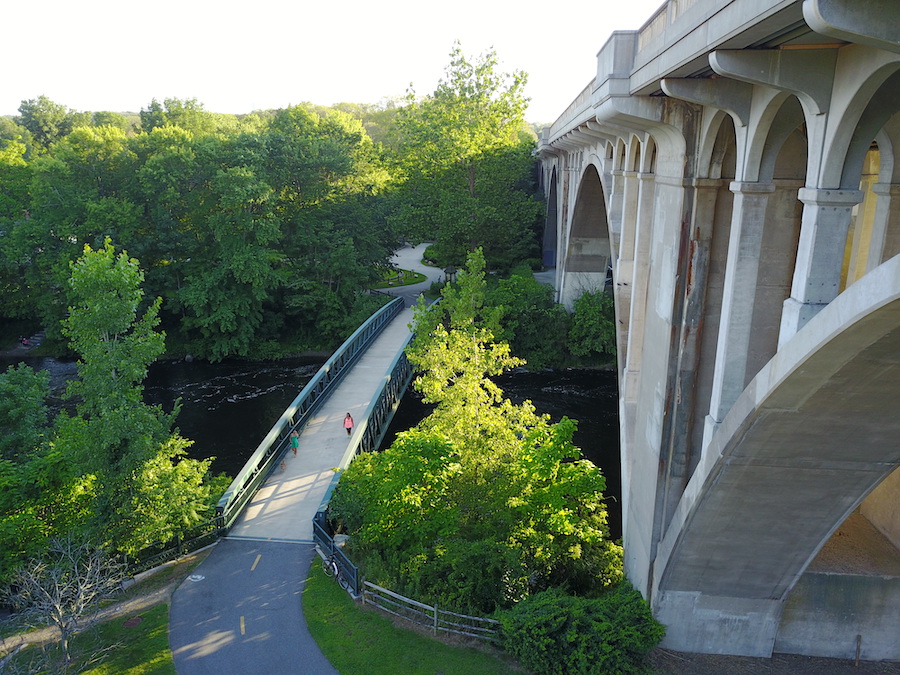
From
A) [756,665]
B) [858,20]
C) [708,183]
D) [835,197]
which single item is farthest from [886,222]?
[756,665]

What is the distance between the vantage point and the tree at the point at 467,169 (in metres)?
47.4

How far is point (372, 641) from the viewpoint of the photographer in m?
15.1

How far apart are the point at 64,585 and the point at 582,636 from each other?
1043 centimetres

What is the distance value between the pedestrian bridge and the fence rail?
3.60 m

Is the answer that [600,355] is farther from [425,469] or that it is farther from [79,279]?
[79,279]

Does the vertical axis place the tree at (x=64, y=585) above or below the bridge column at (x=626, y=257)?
below

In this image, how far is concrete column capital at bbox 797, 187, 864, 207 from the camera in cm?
816

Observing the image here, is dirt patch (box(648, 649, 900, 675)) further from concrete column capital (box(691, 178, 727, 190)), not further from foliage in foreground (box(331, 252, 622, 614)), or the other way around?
concrete column capital (box(691, 178, 727, 190))

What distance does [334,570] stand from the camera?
17.4 metres

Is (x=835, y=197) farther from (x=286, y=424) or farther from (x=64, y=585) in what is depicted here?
(x=286, y=424)

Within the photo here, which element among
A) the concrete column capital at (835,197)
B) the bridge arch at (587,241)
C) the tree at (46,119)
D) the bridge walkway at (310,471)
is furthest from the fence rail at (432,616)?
the tree at (46,119)

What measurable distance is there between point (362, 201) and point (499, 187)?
30.7 ft

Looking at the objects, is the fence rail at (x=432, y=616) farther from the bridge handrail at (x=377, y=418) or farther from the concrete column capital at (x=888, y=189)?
the concrete column capital at (x=888, y=189)

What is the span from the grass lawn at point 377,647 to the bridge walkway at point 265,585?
0.30 meters
